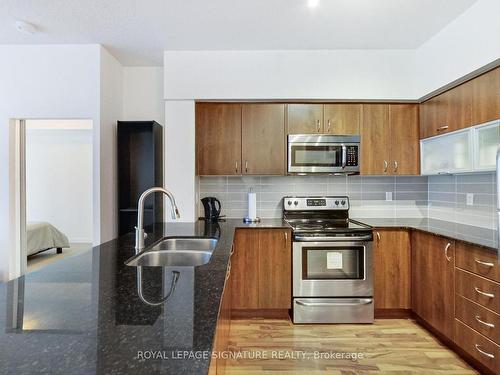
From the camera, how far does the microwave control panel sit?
9.79 ft

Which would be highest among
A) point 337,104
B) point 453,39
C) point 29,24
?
point 29,24

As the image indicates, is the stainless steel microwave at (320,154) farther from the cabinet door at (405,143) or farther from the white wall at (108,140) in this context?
the white wall at (108,140)

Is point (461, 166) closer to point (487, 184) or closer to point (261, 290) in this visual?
point (487, 184)

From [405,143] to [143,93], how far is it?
2.94m

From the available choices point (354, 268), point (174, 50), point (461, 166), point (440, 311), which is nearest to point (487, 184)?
point (461, 166)

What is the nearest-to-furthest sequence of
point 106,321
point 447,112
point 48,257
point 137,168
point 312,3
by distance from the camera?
point 106,321 < point 312,3 < point 447,112 < point 137,168 < point 48,257

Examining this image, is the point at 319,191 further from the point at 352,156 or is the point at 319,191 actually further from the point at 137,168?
the point at 137,168

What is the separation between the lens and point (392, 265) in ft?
9.10

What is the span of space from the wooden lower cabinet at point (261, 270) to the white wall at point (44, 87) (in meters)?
1.48

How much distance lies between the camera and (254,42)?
2.81 m

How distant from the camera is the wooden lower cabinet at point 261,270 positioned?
2.78 m

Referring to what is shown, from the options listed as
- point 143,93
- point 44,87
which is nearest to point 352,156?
point 143,93

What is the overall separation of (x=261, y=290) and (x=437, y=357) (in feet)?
4.73

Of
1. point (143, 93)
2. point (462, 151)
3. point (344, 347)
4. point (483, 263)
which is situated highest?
point (143, 93)
